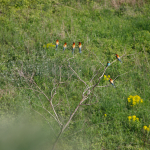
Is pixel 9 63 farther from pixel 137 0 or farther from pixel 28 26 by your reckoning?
pixel 137 0

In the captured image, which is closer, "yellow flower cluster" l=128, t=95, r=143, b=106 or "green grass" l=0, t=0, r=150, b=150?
"green grass" l=0, t=0, r=150, b=150

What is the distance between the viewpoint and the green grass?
318 cm

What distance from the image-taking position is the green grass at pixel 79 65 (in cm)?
318

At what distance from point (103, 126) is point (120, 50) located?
280 centimetres

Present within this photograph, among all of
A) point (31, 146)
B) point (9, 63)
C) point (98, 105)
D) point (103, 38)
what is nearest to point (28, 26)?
point (9, 63)

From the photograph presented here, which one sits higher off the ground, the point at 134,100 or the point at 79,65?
the point at 79,65

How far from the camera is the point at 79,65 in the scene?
15.1ft

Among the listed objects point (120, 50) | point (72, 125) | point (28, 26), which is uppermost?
point (28, 26)

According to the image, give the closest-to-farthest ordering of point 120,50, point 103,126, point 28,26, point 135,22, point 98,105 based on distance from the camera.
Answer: point 103,126 < point 98,105 < point 120,50 < point 28,26 < point 135,22

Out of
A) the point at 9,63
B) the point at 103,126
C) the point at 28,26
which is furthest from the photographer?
the point at 28,26

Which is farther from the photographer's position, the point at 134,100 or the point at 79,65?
the point at 79,65

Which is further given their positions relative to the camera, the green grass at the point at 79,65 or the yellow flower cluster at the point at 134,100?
the yellow flower cluster at the point at 134,100

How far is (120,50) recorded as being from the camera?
5500 mm

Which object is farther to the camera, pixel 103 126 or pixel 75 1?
pixel 75 1
